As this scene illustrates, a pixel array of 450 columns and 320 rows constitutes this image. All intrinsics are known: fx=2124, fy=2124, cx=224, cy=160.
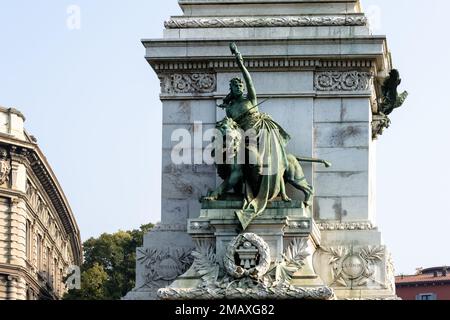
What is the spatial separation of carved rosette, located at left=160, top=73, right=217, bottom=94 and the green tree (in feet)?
120

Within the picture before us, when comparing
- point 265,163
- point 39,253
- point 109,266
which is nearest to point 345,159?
point 265,163

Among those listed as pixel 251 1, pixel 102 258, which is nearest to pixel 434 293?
pixel 102 258

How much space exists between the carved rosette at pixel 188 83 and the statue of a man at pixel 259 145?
5.38ft

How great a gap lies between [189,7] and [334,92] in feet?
10.9

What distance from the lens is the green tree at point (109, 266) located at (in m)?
82.1

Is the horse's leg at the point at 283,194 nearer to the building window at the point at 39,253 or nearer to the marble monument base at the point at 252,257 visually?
the marble monument base at the point at 252,257

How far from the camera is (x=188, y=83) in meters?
40.4

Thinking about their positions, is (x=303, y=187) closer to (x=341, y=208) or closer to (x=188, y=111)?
(x=341, y=208)

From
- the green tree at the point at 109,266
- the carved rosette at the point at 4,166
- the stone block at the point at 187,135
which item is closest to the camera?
the stone block at the point at 187,135

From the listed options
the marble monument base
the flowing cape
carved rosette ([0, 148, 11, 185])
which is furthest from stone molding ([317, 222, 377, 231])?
carved rosette ([0, 148, 11, 185])

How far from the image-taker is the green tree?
269 feet

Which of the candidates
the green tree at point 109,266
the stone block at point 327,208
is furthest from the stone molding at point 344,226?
the green tree at point 109,266

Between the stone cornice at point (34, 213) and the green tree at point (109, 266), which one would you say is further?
the stone cornice at point (34, 213)

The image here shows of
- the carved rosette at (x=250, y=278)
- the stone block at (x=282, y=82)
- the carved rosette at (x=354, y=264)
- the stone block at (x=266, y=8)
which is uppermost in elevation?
the stone block at (x=266, y=8)
